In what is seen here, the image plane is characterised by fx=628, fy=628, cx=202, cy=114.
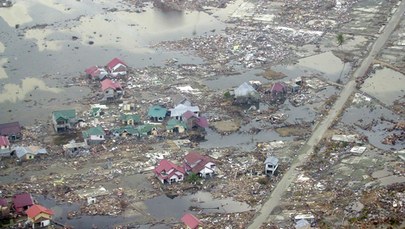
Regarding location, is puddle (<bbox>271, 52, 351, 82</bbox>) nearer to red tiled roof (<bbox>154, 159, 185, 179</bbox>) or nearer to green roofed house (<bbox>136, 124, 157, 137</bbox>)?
green roofed house (<bbox>136, 124, 157, 137</bbox>)

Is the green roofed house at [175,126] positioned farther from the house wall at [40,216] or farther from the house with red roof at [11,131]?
the house wall at [40,216]

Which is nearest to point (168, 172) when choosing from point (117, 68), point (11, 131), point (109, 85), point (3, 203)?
point (3, 203)

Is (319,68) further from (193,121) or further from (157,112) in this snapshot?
(157,112)

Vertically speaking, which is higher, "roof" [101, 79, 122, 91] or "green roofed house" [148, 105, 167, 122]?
"roof" [101, 79, 122, 91]

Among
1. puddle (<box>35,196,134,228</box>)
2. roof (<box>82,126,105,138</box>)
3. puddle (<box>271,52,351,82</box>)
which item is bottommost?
puddle (<box>35,196,134,228</box>)

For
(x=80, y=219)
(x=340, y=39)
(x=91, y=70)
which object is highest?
(x=340, y=39)

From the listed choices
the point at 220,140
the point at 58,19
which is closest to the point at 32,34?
the point at 58,19

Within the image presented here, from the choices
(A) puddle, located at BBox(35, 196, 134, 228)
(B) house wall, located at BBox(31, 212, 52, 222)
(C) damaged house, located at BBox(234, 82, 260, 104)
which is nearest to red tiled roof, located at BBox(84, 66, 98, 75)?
(C) damaged house, located at BBox(234, 82, 260, 104)
